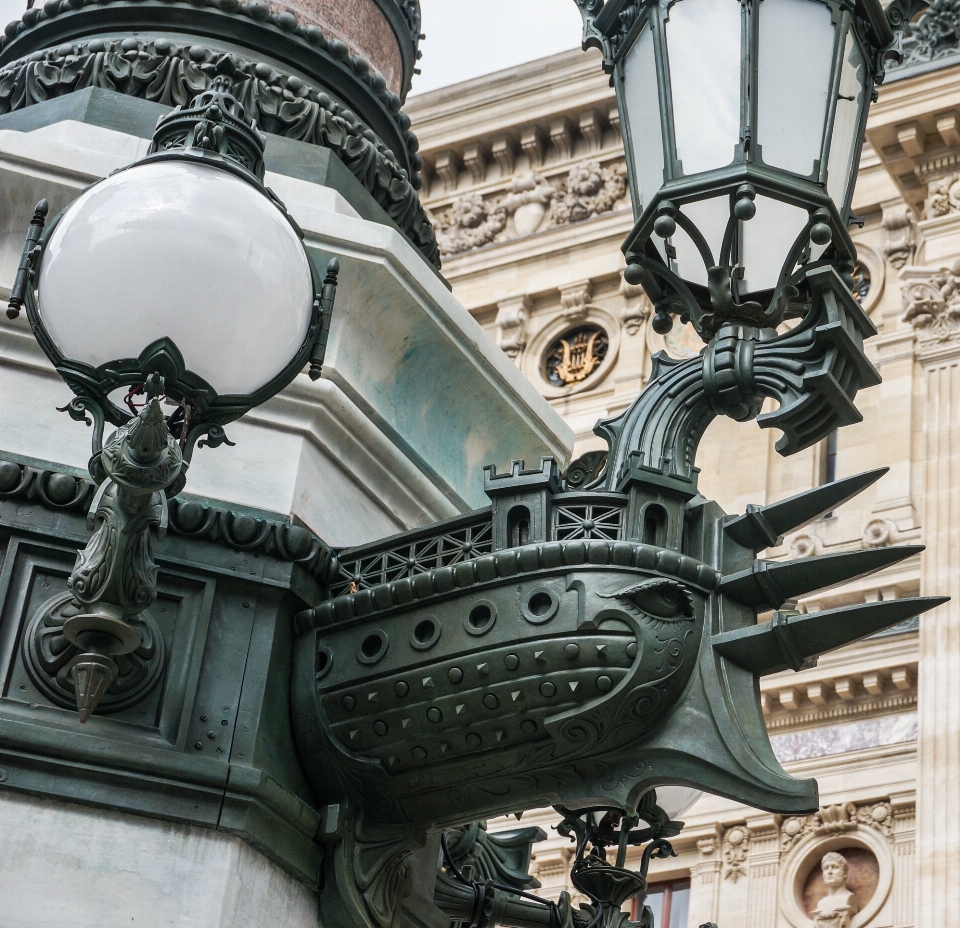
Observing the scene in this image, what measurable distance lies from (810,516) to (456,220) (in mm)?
22337

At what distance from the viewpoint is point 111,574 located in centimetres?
192

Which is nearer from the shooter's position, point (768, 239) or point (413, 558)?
point (413, 558)

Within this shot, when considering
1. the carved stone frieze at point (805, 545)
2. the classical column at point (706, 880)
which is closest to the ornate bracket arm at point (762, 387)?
the classical column at point (706, 880)

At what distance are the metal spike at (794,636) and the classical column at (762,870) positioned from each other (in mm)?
15778

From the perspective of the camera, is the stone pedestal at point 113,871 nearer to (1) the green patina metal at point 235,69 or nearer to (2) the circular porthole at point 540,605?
(2) the circular porthole at point 540,605

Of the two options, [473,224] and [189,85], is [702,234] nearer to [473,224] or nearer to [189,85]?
[189,85]

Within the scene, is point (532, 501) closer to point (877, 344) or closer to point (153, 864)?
point (153, 864)

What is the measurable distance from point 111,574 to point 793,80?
1018 millimetres

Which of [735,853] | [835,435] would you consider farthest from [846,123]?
[835,435]

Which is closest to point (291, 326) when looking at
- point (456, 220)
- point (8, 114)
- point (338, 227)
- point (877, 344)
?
point (338, 227)

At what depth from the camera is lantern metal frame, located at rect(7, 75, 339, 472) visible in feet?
6.40

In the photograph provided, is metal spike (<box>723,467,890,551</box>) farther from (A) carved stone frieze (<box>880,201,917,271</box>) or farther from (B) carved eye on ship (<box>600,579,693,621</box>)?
(A) carved stone frieze (<box>880,201,917,271</box>)

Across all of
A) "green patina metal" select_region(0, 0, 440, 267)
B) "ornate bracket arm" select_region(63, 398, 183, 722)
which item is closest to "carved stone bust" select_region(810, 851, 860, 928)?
"green patina metal" select_region(0, 0, 440, 267)

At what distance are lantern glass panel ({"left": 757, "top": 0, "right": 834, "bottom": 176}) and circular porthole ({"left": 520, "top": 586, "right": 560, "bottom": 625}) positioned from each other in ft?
2.04
